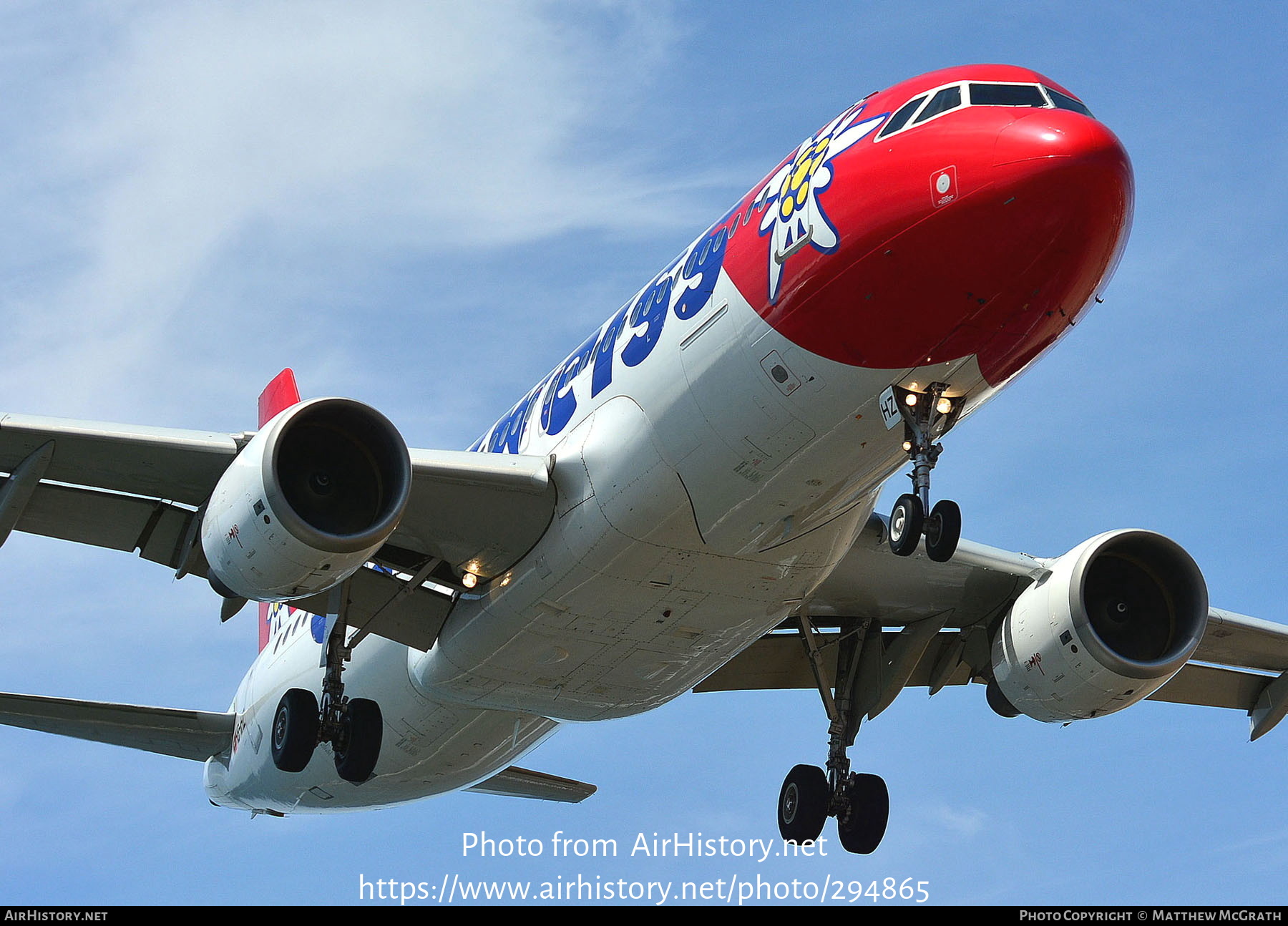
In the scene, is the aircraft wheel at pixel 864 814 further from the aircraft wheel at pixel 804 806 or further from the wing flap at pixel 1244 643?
the wing flap at pixel 1244 643

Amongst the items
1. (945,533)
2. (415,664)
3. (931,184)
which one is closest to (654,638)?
(415,664)

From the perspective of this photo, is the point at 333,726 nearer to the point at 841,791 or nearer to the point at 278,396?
the point at 841,791

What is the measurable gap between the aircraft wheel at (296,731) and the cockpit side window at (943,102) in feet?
32.1

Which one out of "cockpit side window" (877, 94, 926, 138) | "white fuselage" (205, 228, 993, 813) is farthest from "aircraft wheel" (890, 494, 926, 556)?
"cockpit side window" (877, 94, 926, 138)

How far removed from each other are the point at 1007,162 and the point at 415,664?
9331 mm

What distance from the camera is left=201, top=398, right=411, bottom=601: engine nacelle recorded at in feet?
48.7

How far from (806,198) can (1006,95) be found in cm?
192

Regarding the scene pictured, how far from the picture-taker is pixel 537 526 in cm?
1628

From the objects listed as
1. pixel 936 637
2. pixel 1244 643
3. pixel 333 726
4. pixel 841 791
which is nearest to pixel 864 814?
pixel 841 791

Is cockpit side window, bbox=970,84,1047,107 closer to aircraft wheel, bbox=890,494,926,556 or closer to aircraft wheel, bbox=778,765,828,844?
aircraft wheel, bbox=890,494,926,556

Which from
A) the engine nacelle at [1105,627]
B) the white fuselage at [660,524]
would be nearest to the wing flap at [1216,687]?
the engine nacelle at [1105,627]

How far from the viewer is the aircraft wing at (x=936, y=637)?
19391mm

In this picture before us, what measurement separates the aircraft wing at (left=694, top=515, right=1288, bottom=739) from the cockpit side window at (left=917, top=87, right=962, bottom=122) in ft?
19.0

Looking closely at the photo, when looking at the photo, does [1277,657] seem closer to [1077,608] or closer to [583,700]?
[1077,608]
